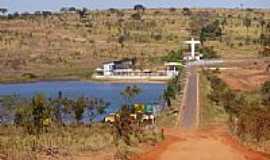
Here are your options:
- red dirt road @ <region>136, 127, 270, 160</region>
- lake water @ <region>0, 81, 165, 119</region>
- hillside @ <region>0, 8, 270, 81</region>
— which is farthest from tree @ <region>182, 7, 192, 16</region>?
red dirt road @ <region>136, 127, 270, 160</region>

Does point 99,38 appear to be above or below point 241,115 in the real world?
below

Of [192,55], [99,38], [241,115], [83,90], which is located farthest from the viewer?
[99,38]

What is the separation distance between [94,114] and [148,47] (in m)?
69.6

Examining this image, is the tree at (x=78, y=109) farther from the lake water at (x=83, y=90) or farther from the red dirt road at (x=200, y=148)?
the lake water at (x=83, y=90)

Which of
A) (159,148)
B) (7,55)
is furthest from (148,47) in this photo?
(159,148)

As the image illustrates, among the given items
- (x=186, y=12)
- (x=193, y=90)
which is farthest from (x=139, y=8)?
(x=193, y=90)

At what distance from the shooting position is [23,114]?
37.6m

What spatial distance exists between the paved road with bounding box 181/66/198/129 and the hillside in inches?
1225

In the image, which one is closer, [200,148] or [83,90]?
[200,148]

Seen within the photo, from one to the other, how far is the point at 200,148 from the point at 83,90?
5373 cm

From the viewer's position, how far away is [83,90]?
82.7 metres

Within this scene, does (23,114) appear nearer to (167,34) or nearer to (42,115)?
(42,115)

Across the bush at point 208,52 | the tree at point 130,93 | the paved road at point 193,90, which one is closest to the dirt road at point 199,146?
the paved road at point 193,90

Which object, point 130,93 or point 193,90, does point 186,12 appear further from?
point 130,93
